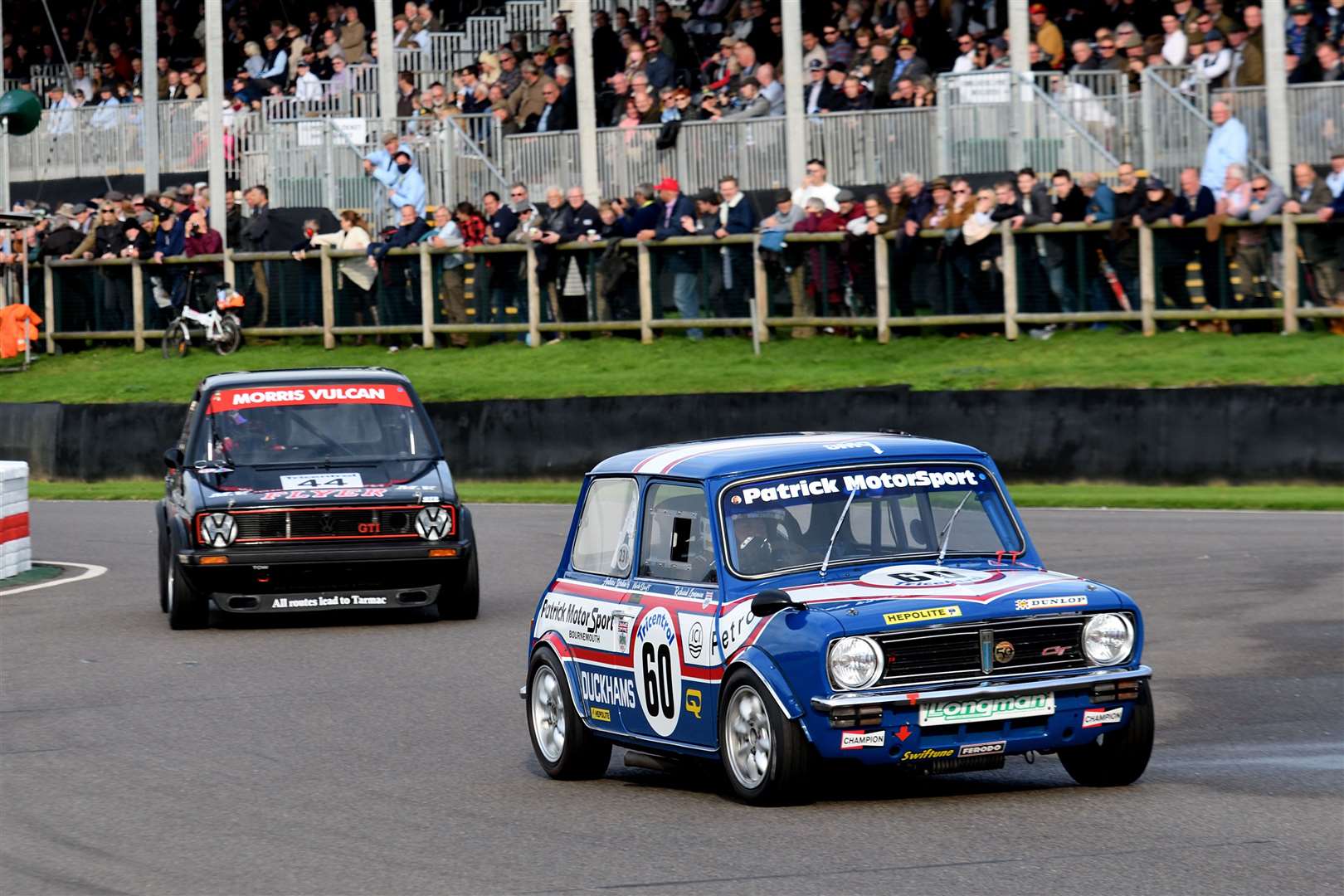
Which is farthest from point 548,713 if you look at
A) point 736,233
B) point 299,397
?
point 736,233

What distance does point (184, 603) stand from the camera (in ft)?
50.9

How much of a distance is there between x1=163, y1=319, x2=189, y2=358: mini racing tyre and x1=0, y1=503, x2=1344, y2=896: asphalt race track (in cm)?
2013

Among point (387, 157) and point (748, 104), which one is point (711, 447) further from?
point (387, 157)

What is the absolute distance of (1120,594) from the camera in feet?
28.3

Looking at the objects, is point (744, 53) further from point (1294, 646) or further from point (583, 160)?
point (1294, 646)

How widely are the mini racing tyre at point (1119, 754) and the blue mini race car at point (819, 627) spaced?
0.03 ft

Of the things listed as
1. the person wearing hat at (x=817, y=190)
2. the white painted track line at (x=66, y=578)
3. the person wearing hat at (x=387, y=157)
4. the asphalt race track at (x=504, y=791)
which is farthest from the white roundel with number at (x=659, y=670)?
the person wearing hat at (x=387, y=157)

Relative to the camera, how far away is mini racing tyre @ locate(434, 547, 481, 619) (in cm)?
1555

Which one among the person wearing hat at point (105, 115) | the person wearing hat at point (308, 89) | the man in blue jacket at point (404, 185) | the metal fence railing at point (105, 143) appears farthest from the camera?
the person wearing hat at point (105, 115)

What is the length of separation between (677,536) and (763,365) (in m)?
19.4

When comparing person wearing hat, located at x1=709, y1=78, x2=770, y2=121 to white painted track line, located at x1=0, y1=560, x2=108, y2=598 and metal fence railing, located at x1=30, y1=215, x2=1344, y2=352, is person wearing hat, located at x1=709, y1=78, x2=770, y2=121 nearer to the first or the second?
metal fence railing, located at x1=30, y1=215, x2=1344, y2=352

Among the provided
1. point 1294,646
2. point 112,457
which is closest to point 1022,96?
point 112,457

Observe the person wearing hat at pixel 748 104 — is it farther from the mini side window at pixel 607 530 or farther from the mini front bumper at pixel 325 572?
the mini side window at pixel 607 530

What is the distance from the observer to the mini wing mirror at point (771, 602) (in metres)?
8.37
